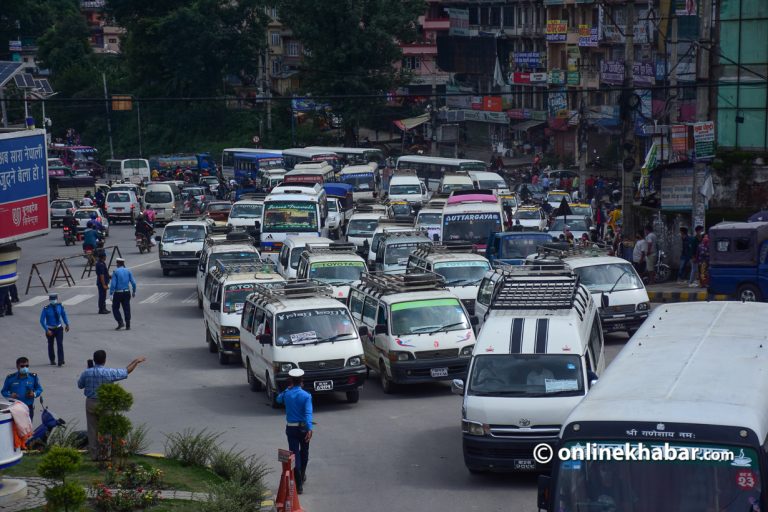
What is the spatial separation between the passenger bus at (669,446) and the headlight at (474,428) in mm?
4660

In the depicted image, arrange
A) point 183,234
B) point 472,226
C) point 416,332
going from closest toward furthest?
1. point 416,332
2. point 472,226
3. point 183,234

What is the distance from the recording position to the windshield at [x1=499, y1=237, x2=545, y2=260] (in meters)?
30.2

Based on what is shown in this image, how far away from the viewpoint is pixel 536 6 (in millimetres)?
85438

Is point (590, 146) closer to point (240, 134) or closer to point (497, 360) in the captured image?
point (240, 134)

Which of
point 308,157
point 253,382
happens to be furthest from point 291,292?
point 308,157

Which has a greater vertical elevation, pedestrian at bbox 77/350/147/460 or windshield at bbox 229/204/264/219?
pedestrian at bbox 77/350/147/460

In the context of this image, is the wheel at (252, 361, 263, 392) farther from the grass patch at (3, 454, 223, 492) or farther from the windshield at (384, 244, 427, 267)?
the windshield at (384, 244, 427, 267)

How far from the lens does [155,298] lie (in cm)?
3616

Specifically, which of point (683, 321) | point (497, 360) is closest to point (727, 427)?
point (683, 321)

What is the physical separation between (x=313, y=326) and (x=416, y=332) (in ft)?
5.78

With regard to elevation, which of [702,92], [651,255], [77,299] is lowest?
[77,299]

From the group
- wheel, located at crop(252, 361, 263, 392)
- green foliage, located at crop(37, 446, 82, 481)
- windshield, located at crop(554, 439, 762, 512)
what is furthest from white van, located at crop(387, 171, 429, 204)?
windshield, located at crop(554, 439, 762, 512)

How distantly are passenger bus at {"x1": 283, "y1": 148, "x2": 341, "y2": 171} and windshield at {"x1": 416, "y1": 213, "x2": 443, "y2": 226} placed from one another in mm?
28752

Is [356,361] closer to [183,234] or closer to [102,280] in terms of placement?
[102,280]
